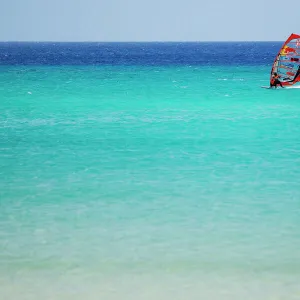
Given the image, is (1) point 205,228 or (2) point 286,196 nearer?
(1) point 205,228

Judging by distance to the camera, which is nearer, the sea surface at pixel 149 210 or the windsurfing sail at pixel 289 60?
the sea surface at pixel 149 210

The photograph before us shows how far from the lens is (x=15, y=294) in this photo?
8.65 m

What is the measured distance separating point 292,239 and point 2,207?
5.22 meters

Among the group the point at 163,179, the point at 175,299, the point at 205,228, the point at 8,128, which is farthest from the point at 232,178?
the point at 8,128

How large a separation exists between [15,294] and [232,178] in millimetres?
7180

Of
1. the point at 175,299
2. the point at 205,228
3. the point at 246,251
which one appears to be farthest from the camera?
the point at 205,228

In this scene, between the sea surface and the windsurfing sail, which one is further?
the windsurfing sail

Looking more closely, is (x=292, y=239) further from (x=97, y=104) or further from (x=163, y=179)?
(x=97, y=104)

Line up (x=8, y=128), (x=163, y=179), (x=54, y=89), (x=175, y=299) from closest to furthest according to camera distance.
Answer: (x=175, y=299), (x=163, y=179), (x=8, y=128), (x=54, y=89)

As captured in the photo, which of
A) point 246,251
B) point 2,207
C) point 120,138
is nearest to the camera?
point 246,251

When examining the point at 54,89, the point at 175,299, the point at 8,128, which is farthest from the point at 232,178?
the point at 54,89

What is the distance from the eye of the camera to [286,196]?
13.2 meters

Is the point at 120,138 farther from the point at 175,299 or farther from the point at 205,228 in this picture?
the point at 175,299

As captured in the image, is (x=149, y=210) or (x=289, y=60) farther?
(x=289, y=60)
